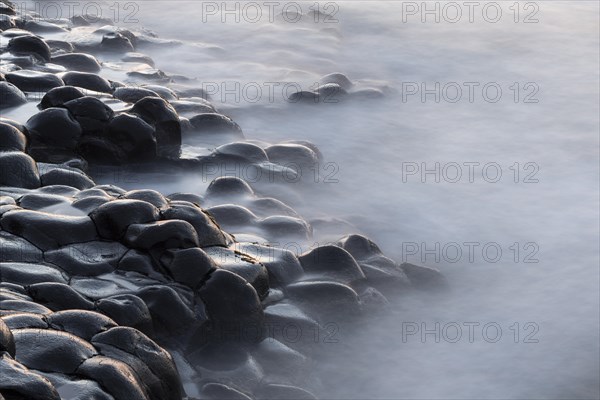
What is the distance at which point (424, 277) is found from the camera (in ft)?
Answer: 15.2

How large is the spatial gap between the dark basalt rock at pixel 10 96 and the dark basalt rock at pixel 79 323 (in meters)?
2.48

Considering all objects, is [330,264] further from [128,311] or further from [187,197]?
[128,311]

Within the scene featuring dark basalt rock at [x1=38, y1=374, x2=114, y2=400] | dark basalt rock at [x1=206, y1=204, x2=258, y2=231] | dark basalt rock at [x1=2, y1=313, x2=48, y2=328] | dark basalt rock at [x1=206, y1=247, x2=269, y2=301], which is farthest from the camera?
dark basalt rock at [x1=206, y1=204, x2=258, y2=231]

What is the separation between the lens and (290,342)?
3908 mm

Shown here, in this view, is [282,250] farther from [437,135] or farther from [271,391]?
[437,135]

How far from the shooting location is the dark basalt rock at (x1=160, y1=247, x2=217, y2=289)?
3.73 m

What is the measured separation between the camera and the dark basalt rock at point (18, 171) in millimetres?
4215

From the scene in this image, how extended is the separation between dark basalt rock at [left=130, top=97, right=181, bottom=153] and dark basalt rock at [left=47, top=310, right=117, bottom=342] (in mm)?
2354

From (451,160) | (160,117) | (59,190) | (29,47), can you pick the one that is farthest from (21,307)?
(451,160)

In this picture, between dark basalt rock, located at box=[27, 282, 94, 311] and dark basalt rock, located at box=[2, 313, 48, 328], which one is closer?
dark basalt rock, located at box=[2, 313, 48, 328]

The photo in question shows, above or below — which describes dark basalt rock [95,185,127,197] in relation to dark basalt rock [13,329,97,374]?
below
